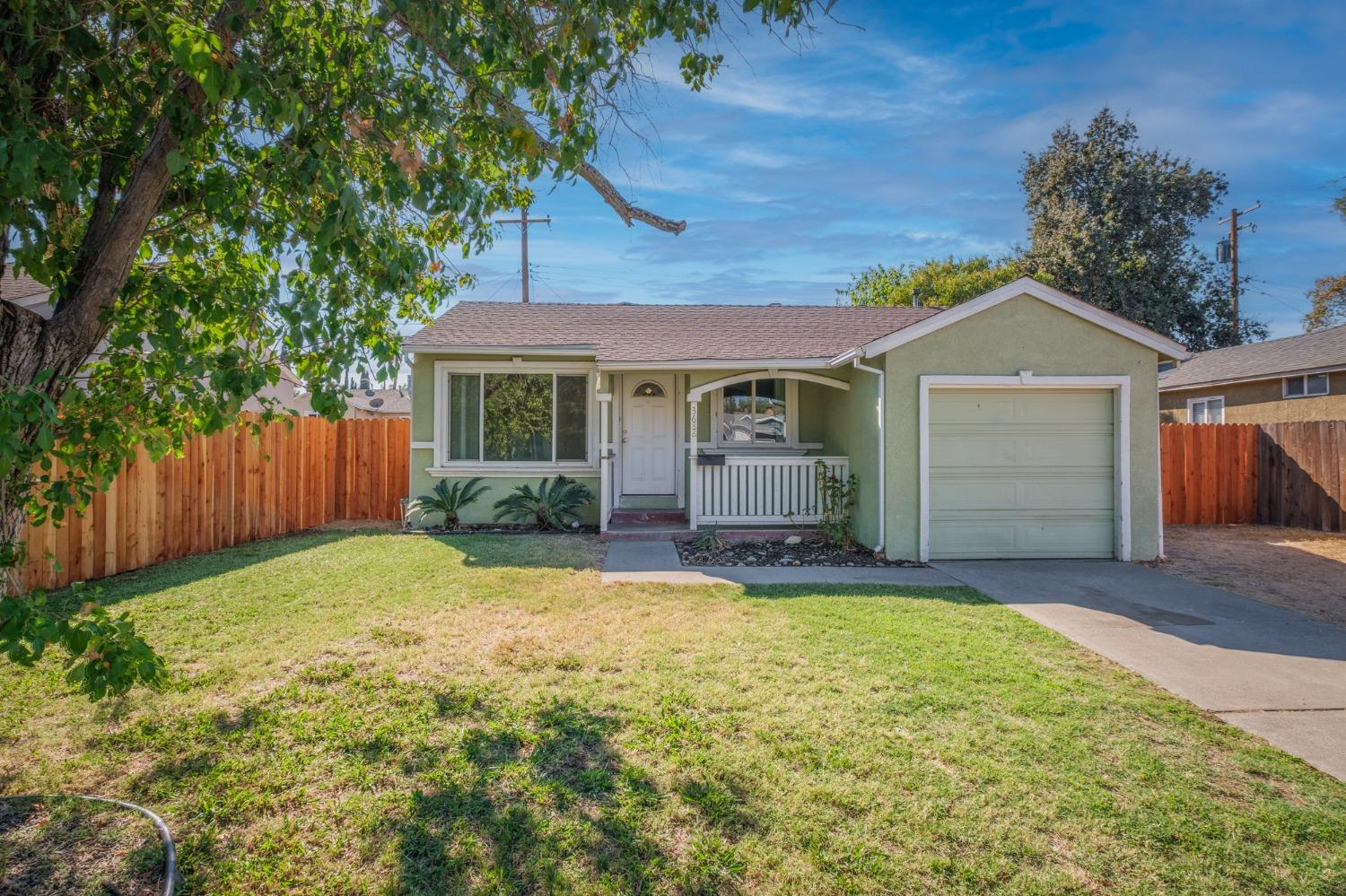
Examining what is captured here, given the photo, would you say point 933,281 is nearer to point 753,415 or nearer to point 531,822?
point 753,415

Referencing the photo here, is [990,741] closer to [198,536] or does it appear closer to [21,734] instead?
[21,734]

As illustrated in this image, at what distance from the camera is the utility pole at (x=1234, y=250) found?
24.4 m

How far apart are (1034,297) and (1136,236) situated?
20872mm

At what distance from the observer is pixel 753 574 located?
7.55m

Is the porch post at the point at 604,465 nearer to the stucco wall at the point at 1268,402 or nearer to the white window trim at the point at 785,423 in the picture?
the white window trim at the point at 785,423

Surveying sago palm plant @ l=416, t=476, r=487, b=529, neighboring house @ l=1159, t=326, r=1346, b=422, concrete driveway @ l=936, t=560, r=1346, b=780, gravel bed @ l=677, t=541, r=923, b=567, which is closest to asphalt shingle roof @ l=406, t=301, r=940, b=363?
sago palm plant @ l=416, t=476, r=487, b=529

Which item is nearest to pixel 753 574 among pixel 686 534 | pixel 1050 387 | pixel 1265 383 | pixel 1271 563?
pixel 686 534

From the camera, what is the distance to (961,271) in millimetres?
30891

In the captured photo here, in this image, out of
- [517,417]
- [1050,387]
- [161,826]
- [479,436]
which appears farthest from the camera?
[517,417]

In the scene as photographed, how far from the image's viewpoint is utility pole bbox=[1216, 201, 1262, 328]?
80.0 feet

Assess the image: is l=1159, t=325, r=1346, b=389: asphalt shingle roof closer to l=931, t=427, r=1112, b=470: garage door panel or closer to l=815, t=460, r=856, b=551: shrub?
l=931, t=427, r=1112, b=470: garage door panel

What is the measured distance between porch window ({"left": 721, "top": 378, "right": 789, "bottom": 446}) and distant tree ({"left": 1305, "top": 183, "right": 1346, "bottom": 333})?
81.4 ft

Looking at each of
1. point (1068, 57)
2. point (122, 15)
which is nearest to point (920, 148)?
point (1068, 57)

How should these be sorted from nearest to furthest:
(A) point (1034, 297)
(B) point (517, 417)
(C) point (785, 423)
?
(A) point (1034, 297) → (B) point (517, 417) → (C) point (785, 423)
